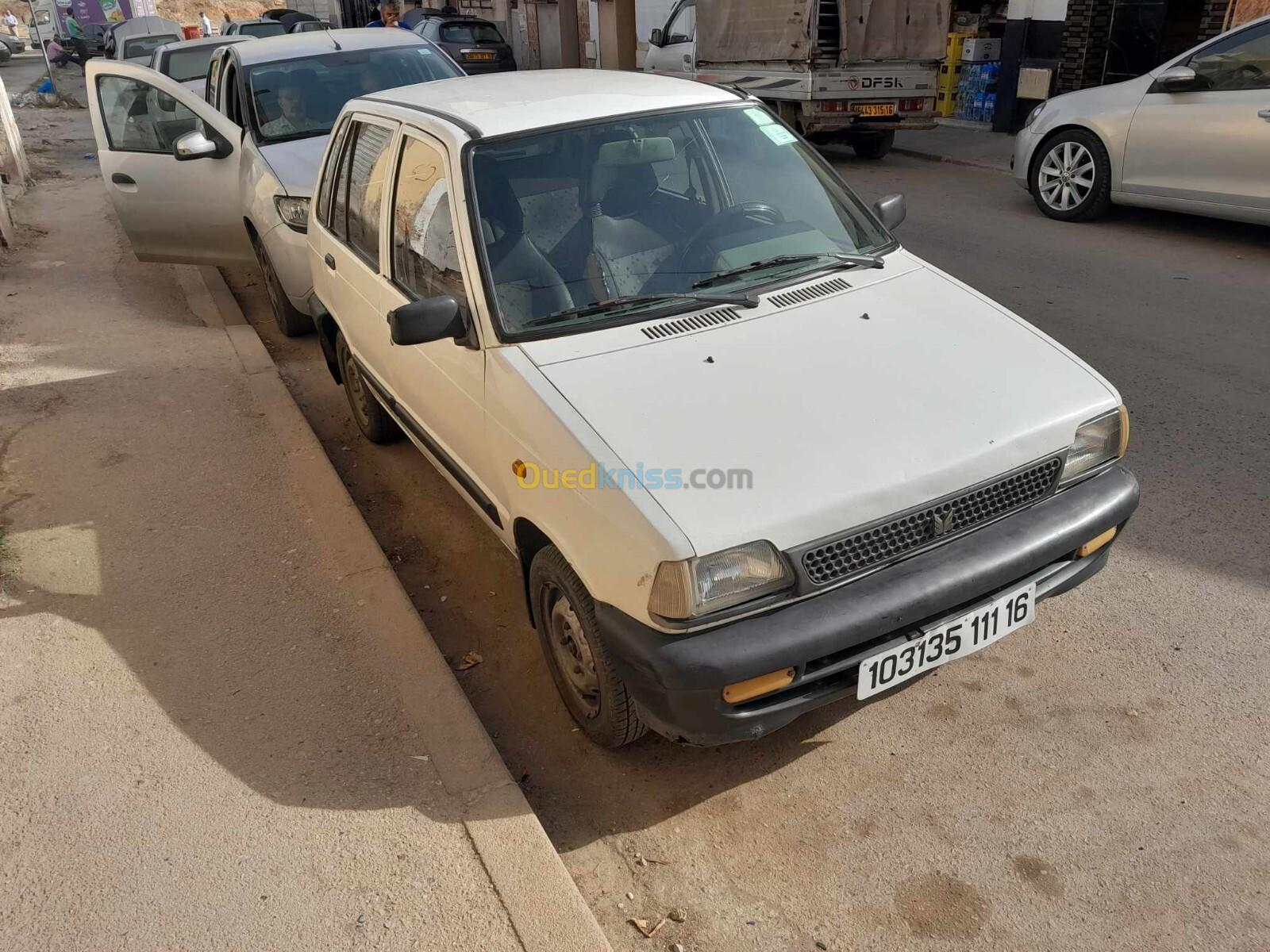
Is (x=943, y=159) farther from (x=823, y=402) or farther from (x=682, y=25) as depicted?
(x=823, y=402)

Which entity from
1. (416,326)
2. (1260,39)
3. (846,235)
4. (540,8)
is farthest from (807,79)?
(540,8)

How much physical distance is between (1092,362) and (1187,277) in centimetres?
215

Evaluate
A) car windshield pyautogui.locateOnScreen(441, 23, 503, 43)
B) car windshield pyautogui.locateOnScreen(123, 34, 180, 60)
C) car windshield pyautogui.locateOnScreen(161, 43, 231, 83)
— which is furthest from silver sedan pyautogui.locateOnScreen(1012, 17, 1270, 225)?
car windshield pyautogui.locateOnScreen(123, 34, 180, 60)

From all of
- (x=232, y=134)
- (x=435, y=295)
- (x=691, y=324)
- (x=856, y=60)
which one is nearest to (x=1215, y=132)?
(x=856, y=60)

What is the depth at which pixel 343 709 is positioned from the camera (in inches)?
128

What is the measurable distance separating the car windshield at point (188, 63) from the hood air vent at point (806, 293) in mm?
10575

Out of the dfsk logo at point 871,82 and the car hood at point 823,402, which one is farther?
the dfsk logo at point 871,82

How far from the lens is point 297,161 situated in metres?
6.62

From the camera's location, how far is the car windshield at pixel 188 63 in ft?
37.7

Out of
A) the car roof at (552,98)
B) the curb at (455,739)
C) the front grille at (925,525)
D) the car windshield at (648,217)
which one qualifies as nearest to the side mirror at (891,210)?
the car windshield at (648,217)

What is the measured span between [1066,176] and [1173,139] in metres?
1.06

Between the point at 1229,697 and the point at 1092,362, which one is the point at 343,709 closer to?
the point at 1229,697

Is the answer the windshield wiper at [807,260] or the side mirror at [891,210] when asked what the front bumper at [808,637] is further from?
the side mirror at [891,210]

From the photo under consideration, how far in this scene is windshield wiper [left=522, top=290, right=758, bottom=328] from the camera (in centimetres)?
313
